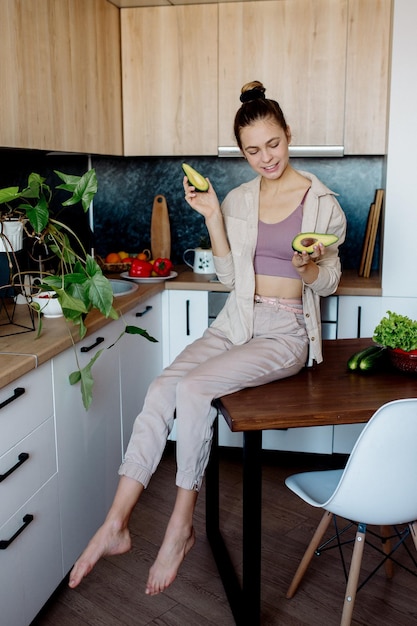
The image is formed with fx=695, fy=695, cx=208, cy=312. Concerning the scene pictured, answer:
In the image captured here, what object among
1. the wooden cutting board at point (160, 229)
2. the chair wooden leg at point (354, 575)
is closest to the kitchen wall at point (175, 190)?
the wooden cutting board at point (160, 229)

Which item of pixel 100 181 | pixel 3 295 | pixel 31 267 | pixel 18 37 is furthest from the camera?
pixel 100 181

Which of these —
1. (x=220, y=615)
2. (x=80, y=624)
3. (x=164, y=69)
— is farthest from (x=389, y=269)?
(x=80, y=624)

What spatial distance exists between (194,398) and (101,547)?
1.68ft

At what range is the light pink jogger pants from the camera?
2.05 meters

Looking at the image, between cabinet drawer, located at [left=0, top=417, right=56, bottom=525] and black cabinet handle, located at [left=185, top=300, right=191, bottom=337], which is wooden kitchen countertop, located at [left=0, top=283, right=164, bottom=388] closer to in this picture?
cabinet drawer, located at [left=0, top=417, right=56, bottom=525]

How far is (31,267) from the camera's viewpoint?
2.86m

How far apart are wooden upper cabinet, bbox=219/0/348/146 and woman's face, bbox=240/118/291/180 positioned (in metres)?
1.05

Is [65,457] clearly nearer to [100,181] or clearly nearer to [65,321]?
[65,321]

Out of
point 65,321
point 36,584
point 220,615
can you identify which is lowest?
point 220,615

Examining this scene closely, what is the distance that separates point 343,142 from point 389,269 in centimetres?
66

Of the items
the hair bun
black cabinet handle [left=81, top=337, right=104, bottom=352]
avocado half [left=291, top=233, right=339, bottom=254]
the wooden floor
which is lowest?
the wooden floor

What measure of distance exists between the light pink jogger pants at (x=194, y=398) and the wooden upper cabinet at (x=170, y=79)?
155 cm

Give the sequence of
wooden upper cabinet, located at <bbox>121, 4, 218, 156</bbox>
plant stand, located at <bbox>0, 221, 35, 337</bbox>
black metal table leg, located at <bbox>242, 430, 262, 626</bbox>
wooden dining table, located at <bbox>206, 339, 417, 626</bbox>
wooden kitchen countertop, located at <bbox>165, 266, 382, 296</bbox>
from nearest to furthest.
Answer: wooden dining table, located at <bbox>206, 339, 417, 626</bbox>, black metal table leg, located at <bbox>242, 430, 262, 626</bbox>, plant stand, located at <bbox>0, 221, 35, 337</bbox>, wooden kitchen countertop, located at <bbox>165, 266, 382, 296</bbox>, wooden upper cabinet, located at <bbox>121, 4, 218, 156</bbox>

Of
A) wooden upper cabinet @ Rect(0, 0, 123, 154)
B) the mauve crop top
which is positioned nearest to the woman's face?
the mauve crop top
